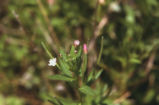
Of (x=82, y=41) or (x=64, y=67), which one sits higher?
(x=82, y=41)

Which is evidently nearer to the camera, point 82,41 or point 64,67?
point 64,67

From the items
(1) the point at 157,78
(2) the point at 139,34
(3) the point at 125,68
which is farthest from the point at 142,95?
(2) the point at 139,34

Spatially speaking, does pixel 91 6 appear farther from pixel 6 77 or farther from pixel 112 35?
pixel 6 77

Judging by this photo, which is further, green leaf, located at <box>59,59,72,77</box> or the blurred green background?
the blurred green background

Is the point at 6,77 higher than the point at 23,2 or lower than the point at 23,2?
lower

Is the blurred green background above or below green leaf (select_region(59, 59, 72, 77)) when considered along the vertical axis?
above

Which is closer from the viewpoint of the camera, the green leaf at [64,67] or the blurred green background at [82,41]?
the green leaf at [64,67]

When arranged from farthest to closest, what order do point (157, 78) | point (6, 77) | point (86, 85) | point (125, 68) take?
point (6, 77) → point (157, 78) → point (125, 68) → point (86, 85)

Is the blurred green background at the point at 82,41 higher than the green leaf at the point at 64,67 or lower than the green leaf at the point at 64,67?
higher
